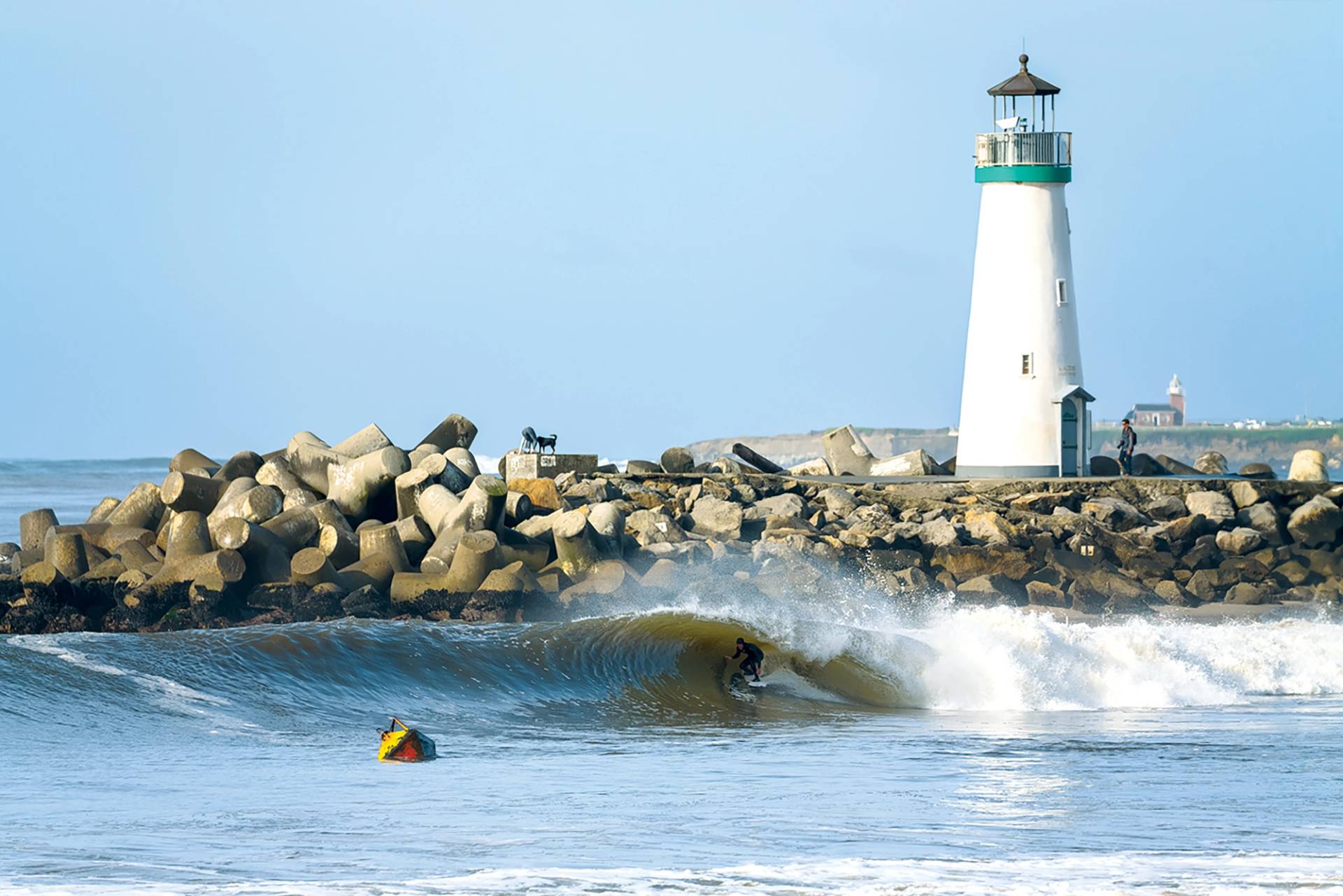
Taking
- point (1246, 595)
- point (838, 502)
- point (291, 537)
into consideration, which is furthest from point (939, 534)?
point (291, 537)

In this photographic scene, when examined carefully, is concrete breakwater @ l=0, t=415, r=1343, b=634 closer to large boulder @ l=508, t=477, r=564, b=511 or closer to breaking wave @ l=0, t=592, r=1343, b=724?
large boulder @ l=508, t=477, r=564, b=511

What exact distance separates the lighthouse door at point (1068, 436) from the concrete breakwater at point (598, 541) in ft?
3.28

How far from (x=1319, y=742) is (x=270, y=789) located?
6.42 meters

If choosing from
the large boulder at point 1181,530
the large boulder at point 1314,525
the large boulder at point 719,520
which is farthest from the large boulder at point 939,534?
the large boulder at point 1314,525

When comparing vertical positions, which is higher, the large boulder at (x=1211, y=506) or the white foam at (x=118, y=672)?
the large boulder at (x=1211, y=506)

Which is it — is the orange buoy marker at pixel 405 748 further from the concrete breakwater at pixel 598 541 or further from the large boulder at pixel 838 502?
the large boulder at pixel 838 502

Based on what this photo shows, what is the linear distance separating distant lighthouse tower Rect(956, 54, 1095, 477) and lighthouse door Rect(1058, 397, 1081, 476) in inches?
0.5

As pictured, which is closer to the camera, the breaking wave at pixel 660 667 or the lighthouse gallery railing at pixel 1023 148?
the breaking wave at pixel 660 667

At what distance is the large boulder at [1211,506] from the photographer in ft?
68.7

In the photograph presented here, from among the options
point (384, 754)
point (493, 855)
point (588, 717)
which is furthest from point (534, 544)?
point (493, 855)

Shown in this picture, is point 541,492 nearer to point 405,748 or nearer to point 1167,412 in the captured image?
point 405,748

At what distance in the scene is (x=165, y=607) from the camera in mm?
15297

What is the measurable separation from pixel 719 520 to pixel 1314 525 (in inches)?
301

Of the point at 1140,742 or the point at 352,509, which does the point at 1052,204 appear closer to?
the point at 352,509
